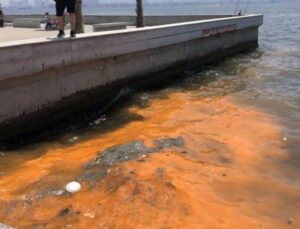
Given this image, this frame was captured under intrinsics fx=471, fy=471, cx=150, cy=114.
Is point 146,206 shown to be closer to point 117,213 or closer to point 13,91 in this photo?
point 117,213

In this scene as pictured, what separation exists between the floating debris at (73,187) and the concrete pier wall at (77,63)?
2775 mm

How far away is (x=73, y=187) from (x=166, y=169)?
164 cm

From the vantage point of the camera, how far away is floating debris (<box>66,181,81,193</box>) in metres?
7.24

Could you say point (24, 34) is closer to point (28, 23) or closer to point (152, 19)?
point (28, 23)

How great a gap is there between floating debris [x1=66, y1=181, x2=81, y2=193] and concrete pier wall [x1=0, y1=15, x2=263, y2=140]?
2.77m

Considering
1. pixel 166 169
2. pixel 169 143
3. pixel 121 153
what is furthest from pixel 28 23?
pixel 166 169

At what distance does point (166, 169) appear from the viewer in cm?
802

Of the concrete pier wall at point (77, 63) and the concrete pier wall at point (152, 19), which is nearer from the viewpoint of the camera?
the concrete pier wall at point (77, 63)

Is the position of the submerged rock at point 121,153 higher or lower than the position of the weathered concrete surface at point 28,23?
lower

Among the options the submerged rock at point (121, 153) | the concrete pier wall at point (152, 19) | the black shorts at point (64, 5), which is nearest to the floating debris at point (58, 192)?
the submerged rock at point (121, 153)

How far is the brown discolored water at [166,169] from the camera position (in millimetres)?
6539

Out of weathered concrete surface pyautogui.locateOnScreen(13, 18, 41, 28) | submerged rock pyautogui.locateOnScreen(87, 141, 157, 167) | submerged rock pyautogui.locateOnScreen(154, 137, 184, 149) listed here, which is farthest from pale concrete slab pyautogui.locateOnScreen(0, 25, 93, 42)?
submerged rock pyautogui.locateOnScreen(87, 141, 157, 167)

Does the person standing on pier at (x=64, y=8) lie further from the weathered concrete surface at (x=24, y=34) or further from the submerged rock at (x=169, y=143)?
the weathered concrete surface at (x=24, y=34)

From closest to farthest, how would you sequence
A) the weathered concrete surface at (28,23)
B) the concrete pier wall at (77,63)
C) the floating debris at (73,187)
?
the floating debris at (73,187)
the concrete pier wall at (77,63)
the weathered concrete surface at (28,23)
